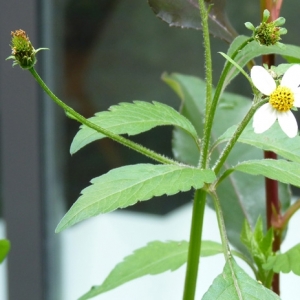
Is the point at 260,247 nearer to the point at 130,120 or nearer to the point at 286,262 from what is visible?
the point at 286,262

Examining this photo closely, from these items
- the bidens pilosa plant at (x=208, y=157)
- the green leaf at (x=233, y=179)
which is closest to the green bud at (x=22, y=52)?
the bidens pilosa plant at (x=208, y=157)

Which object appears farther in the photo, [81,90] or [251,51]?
[81,90]

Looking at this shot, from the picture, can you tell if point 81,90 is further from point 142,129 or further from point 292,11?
point 142,129

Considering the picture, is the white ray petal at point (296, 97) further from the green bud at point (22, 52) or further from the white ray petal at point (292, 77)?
the green bud at point (22, 52)

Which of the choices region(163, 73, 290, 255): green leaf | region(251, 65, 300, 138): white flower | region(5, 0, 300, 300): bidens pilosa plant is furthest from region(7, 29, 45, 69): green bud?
region(163, 73, 290, 255): green leaf

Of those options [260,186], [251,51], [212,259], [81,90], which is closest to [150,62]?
[81,90]

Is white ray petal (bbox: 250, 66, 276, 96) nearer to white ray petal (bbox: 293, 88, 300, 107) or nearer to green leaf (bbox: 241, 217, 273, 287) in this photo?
white ray petal (bbox: 293, 88, 300, 107)
